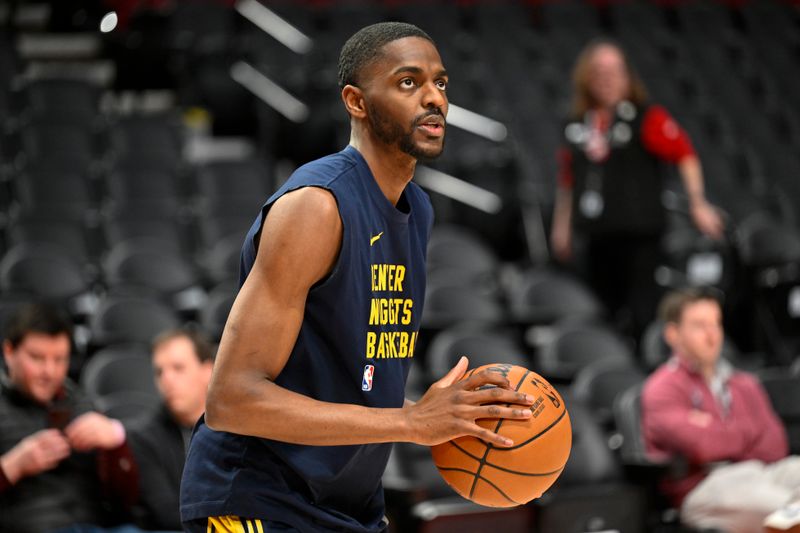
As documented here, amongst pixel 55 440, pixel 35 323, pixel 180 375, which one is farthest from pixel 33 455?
pixel 180 375

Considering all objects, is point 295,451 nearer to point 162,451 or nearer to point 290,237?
point 290,237

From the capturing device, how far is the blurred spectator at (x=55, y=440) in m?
4.02

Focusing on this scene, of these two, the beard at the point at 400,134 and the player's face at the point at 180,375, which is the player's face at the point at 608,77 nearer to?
the player's face at the point at 180,375

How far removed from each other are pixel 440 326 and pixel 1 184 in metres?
3.35

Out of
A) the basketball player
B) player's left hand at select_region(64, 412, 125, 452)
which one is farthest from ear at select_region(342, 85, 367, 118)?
player's left hand at select_region(64, 412, 125, 452)

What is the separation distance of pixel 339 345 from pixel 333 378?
0.22 ft

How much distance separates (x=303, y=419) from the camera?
2037 millimetres

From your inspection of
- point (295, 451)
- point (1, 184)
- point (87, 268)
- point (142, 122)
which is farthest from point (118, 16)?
point (295, 451)

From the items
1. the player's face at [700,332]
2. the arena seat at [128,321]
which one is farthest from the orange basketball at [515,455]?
the arena seat at [128,321]

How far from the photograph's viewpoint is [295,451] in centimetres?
217

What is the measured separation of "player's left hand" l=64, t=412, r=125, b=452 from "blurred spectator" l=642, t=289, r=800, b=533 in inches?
89.9

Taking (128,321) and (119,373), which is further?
(128,321)

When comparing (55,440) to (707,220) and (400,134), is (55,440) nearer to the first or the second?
(400,134)

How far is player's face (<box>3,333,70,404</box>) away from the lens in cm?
407
